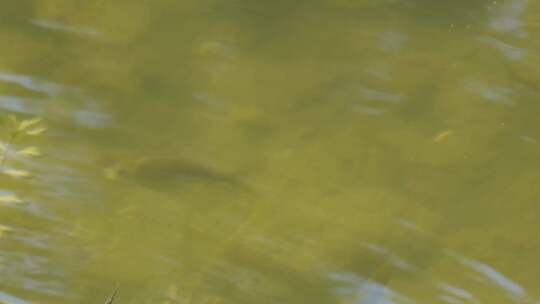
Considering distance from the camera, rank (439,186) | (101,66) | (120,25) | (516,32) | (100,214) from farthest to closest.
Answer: (516,32), (120,25), (101,66), (439,186), (100,214)

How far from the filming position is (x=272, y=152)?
3857 millimetres

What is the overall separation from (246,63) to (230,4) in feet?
1.68

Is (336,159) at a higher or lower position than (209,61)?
lower

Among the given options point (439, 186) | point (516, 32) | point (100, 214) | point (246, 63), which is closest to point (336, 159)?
point (439, 186)

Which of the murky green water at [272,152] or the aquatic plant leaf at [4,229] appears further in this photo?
the murky green water at [272,152]

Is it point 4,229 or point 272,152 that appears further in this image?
point 272,152

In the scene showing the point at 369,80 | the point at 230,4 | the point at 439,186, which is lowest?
the point at 439,186

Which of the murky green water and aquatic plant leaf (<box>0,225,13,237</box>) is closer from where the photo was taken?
aquatic plant leaf (<box>0,225,13,237</box>)

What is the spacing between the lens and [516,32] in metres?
4.76

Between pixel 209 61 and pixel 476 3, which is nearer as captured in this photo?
pixel 209 61

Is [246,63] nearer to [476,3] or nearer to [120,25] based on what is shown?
[120,25]

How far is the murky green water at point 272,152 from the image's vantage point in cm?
327

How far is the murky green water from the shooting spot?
327 centimetres

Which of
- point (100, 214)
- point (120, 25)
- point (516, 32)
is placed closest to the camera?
point (100, 214)
